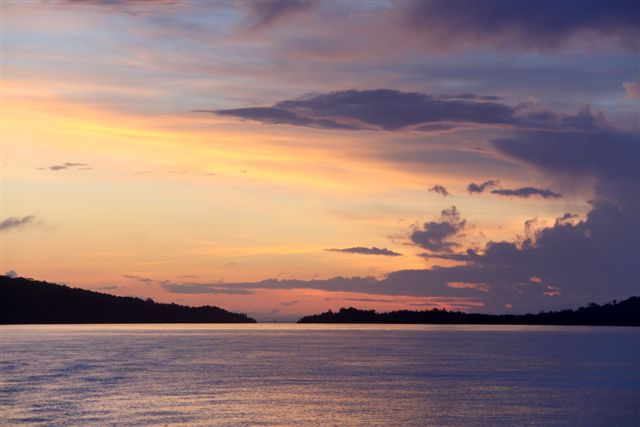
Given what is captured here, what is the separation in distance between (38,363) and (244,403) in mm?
60435

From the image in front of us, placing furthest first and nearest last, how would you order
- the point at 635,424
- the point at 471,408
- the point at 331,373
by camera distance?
the point at 331,373 < the point at 471,408 < the point at 635,424

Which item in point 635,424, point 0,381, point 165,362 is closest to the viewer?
point 635,424

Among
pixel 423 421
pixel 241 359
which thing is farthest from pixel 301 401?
pixel 241 359

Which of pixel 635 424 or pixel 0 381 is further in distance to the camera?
pixel 0 381

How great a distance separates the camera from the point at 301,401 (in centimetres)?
8875

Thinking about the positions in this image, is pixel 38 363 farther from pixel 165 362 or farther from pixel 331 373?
pixel 331 373

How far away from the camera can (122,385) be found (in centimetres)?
10231

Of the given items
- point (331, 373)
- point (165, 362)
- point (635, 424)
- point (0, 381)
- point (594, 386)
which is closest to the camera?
point (635, 424)

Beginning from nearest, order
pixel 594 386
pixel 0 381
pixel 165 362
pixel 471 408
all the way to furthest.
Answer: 1. pixel 471 408
2. pixel 0 381
3. pixel 594 386
4. pixel 165 362

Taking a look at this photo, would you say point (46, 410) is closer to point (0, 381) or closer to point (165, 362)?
point (0, 381)

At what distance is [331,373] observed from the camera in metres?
126

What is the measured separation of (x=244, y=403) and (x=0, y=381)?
114 feet

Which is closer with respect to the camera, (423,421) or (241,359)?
(423,421)

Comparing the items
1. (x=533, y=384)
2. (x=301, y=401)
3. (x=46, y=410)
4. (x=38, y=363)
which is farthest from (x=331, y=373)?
(x=46, y=410)
